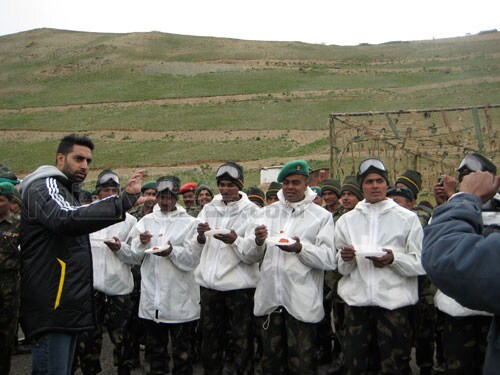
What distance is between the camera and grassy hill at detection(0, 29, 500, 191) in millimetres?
36156

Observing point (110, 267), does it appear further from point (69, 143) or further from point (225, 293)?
point (69, 143)

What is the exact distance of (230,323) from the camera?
507cm

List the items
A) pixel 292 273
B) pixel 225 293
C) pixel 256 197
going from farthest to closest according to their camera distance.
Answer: pixel 256 197 → pixel 225 293 → pixel 292 273

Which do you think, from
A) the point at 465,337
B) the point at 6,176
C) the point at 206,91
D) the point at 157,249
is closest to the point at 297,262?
the point at 157,249

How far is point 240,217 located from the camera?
5.22 metres

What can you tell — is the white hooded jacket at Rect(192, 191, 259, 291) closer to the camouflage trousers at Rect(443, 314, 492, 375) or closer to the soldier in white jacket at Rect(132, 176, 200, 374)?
the soldier in white jacket at Rect(132, 176, 200, 374)

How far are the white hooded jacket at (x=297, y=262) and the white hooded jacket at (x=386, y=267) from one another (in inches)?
7.8

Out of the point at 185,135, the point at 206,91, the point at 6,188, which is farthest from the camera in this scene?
the point at 206,91

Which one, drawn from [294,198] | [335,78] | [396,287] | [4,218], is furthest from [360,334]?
[335,78]

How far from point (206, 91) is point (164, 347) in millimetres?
57214

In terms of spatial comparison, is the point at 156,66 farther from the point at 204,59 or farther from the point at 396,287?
the point at 396,287

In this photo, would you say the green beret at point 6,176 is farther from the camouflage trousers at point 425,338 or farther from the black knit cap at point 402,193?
the camouflage trousers at point 425,338

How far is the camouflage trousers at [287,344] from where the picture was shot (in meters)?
4.30

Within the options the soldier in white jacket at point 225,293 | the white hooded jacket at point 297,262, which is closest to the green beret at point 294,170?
the white hooded jacket at point 297,262
